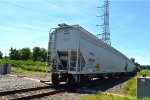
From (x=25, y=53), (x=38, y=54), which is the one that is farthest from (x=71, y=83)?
(x=38, y=54)

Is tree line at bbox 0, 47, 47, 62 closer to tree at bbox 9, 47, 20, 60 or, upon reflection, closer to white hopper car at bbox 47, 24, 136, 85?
tree at bbox 9, 47, 20, 60

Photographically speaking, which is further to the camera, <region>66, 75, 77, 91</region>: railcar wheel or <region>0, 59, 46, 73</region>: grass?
<region>0, 59, 46, 73</region>: grass

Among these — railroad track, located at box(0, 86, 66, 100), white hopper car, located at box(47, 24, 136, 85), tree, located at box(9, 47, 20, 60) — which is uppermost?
tree, located at box(9, 47, 20, 60)

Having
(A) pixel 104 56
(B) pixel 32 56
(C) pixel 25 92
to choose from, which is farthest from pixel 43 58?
(C) pixel 25 92

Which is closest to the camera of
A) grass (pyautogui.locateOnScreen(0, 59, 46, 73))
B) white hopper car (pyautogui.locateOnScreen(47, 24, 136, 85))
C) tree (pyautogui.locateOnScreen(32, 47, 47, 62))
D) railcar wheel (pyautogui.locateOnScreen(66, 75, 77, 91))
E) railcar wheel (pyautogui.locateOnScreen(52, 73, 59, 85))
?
railcar wheel (pyautogui.locateOnScreen(66, 75, 77, 91))

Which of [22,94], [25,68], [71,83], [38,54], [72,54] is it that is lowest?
[22,94]

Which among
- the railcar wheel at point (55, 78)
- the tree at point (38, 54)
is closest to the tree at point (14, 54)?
the tree at point (38, 54)

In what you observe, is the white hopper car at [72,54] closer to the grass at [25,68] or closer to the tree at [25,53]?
the grass at [25,68]

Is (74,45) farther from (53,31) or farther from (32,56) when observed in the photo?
(32,56)

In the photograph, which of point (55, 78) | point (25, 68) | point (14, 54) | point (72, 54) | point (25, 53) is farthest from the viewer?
point (25, 53)

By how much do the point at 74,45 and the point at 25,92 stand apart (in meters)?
4.56

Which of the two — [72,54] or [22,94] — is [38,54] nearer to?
[72,54]

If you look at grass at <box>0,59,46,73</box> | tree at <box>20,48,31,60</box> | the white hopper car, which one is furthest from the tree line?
the white hopper car

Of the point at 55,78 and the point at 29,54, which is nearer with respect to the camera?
the point at 55,78
